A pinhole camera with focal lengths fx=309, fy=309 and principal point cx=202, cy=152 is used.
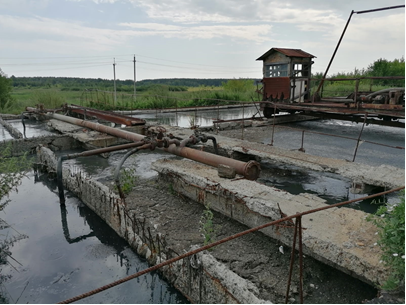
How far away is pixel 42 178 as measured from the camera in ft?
29.2

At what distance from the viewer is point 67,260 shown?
4984 mm

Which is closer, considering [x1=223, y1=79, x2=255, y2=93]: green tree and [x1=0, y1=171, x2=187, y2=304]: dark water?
[x1=0, y1=171, x2=187, y2=304]: dark water

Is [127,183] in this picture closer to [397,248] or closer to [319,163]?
[319,163]

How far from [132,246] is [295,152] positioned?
4.93 m

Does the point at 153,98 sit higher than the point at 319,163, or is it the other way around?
the point at 153,98

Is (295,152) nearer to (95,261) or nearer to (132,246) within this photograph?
(132,246)

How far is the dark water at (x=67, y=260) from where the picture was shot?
13.7 ft

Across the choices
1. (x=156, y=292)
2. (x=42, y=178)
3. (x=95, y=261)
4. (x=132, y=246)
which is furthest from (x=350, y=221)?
(x=42, y=178)

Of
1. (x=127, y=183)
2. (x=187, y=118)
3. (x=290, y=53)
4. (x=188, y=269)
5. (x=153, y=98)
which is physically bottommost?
(x=188, y=269)

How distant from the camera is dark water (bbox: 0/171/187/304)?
13.7 ft

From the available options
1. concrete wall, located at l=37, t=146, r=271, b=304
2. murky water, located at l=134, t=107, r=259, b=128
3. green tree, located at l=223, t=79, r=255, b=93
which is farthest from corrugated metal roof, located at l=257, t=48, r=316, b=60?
green tree, located at l=223, t=79, r=255, b=93

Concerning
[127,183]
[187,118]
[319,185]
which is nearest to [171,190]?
[127,183]

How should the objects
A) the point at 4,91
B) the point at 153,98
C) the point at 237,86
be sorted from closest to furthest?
the point at 4,91
the point at 153,98
the point at 237,86

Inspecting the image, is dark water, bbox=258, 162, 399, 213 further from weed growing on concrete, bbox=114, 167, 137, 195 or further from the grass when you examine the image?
the grass
